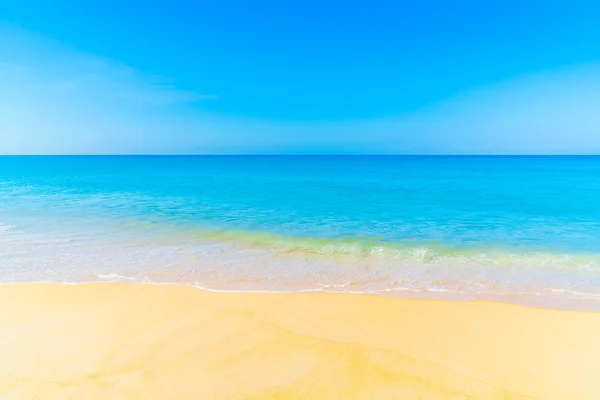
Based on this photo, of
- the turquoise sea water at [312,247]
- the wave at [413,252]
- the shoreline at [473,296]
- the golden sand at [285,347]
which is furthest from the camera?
the wave at [413,252]

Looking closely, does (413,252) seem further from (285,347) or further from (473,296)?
(285,347)

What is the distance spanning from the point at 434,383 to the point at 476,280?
390cm

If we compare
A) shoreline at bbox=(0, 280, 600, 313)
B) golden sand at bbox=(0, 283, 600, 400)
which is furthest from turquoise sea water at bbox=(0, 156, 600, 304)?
golden sand at bbox=(0, 283, 600, 400)

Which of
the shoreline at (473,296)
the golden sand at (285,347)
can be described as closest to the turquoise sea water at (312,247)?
the shoreline at (473,296)

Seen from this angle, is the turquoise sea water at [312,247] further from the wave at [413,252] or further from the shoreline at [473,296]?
the shoreline at [473,296]

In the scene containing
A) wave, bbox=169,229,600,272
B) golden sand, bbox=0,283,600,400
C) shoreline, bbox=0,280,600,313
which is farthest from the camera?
wave, bbox=169,229,600,272

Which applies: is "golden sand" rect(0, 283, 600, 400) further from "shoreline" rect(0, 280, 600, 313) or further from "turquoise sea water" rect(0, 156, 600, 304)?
"turquoise sea water" rect(0, 156, 600, 304)

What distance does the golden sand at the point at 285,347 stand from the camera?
327 centimetres

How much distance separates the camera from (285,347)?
3986 mm

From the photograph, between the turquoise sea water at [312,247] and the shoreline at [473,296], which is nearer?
the shoreline at [473,296]

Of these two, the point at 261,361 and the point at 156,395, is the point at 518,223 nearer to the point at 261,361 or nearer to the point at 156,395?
the point at 261,361

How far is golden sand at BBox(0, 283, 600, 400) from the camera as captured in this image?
327cm

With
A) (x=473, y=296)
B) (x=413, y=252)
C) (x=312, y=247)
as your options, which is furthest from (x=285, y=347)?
(x=413, y=252)

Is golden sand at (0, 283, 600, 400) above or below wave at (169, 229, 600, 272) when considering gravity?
above
